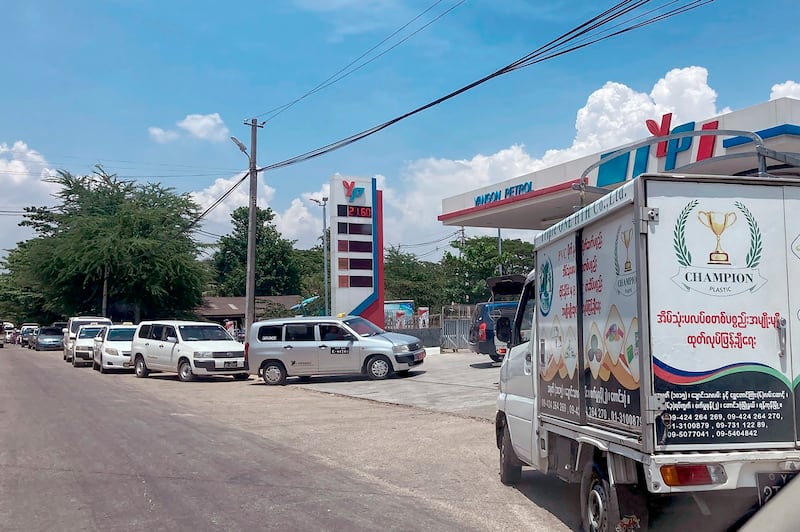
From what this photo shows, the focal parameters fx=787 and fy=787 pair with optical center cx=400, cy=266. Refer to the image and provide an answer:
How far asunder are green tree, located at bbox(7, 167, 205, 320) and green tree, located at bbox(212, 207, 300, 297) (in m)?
27.5

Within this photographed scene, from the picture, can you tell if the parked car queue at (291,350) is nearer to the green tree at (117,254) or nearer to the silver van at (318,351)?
the silver van at (318,351)

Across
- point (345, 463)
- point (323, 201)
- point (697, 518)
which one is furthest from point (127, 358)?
A: point (323, 201)

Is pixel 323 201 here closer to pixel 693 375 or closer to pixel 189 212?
pixel 189 212

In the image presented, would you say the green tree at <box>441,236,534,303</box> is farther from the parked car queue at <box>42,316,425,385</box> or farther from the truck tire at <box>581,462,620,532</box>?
the truck tire at <box>581,462,620,532</box>

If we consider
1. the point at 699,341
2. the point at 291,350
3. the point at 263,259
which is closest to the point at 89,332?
the point at 291,350

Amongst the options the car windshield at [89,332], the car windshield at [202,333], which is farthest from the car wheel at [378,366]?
the car windshield at [89,332]

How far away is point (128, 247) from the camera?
157 ft

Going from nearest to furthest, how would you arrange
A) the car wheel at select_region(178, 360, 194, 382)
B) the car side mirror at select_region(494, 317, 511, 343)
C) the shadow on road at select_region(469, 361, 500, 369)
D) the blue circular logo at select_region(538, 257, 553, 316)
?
the blue circular logo at select_region(538, 257, 553, 316), the car side mirror at select_region(494, 317, 511, 343), the car wheel at select_region(178, 360, 194, 382), the shadow on road at select_region(469, 361, 500, 369)

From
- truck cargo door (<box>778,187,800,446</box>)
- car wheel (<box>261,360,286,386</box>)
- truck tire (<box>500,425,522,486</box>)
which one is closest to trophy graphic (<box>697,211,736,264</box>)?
truck cargo door (<box>778,187,800,446</box>)

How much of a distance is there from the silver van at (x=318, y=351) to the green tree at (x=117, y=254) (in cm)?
2764

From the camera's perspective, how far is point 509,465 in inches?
328

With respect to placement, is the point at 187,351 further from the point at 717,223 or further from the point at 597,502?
the point at 717,223

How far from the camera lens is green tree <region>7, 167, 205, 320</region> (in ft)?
157

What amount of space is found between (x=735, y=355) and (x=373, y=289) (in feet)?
88.7
